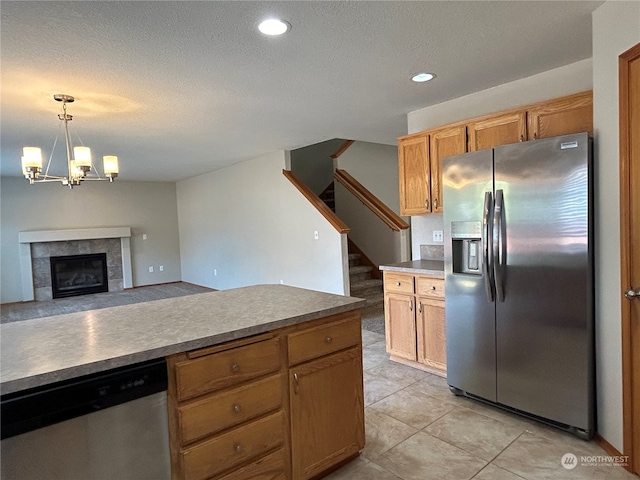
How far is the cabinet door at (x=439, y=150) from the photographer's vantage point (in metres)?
3.07

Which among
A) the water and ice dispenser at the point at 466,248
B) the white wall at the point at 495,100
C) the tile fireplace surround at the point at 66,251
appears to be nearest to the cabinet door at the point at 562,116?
the white wall at the point at 495,100

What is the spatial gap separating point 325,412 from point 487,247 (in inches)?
56.5

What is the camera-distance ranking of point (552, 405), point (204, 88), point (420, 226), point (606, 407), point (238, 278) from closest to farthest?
point (606, 407) → point (552, 405) → point (204, 88) → point (420, 226) → point (238, 278)

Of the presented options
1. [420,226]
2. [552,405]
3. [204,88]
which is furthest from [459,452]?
[204,88]

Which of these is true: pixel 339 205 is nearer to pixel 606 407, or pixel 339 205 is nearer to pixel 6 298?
pixel 606 407

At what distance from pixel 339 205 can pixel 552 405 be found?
5023 millimetres

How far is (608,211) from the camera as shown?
197 centimetres

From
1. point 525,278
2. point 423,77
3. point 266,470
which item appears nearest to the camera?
point 266,470

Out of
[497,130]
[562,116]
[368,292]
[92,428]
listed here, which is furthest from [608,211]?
[368,292]

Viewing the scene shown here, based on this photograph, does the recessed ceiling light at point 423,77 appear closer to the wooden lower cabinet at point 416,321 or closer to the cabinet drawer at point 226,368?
the wooden lower cabinet at point 416,321

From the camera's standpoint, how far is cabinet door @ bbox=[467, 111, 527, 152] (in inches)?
106

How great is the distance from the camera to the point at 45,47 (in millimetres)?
2098

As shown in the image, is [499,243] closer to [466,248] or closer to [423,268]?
[466,248]

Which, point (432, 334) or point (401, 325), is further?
point (401, 325)
